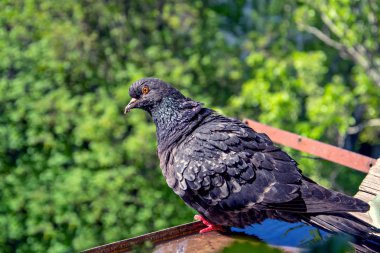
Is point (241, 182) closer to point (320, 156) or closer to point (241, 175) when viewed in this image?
point (241, 175)

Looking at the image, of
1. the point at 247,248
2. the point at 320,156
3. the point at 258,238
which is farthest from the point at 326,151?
the point at 247,248

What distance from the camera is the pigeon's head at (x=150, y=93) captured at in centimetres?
409

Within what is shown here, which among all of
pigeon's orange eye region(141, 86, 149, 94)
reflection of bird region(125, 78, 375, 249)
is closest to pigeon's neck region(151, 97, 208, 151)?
reflection of bird region(125, 78, 375, 249)

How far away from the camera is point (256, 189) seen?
11.5 ft

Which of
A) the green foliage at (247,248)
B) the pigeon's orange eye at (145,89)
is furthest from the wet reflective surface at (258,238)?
the green foliage at (247,248)

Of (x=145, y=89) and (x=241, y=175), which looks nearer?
(x=241, y=175)

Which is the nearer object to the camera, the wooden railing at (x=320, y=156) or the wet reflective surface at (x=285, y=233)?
the wooden railing at (x=320, y=156)

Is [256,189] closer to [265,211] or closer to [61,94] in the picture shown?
[265,211]

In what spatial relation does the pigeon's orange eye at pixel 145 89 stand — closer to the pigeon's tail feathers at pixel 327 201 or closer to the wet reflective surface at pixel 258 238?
the wet reflective surface at pixel 258 238

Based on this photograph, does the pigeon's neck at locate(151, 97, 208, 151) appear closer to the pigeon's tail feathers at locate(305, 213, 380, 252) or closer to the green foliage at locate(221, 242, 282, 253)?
the pigeon's tail feathers at locate(305, 213, 380, 252)

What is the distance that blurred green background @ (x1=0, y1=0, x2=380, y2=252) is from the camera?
8.38m

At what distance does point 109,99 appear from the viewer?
859 cm

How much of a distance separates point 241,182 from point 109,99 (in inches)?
207

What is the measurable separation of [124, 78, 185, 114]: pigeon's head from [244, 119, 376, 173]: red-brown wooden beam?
3.18 ft
